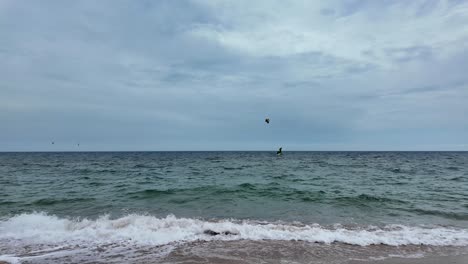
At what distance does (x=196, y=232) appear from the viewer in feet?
32.7

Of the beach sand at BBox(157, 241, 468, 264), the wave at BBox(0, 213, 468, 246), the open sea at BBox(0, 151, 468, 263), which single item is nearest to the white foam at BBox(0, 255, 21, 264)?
the open sea at BBox(0, 151, 468, 263)

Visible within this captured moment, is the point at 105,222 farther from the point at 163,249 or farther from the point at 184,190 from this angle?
the point at 184,190

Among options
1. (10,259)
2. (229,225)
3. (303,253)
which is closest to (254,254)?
(303,253)

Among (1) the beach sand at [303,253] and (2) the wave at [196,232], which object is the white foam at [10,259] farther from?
(1) the beach sand at [303,253]

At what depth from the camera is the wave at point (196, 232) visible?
30.1 feet

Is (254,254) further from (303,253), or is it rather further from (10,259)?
(10,259)

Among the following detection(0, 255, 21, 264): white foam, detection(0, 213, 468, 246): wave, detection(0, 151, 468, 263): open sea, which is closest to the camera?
detection(0, 255, 21, 264): white foam

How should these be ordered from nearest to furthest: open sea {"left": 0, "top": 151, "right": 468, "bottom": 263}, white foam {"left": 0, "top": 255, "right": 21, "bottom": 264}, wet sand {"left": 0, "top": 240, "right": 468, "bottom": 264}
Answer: white foam {"left": 0, "top": 255, "right": 21, "bottom": 264} → wet sand {"left": 0, "top": 240, "right": 468, "bottom": 264} → open sea {"left": 0, "top": 151, "right": 468, "bottom": 263}

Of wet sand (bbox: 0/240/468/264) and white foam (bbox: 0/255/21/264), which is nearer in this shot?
white foam (bbox: 0/255/21/264)

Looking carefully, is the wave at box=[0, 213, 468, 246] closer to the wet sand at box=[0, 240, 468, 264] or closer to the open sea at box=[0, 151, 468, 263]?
the open sea at box=[0, 151, 468, 263]

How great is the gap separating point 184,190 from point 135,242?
395 inches

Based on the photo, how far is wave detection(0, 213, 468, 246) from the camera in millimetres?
9164

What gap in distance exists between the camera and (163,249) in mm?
8383

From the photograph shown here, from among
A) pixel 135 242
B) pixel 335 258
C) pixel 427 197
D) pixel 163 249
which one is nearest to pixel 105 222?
pixel 135 242
